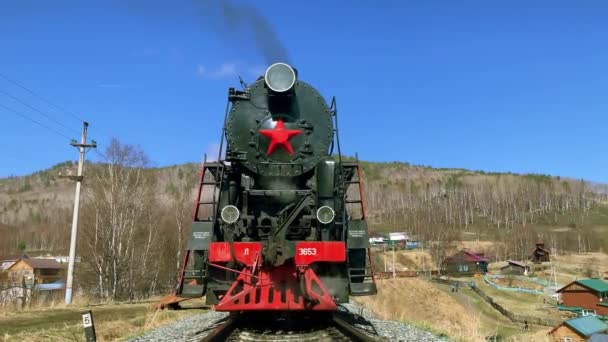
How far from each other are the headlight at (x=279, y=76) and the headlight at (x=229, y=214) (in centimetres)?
243

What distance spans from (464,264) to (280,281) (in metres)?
81.5

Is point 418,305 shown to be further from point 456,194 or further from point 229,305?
point 456,194

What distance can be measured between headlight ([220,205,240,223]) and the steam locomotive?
0.02m

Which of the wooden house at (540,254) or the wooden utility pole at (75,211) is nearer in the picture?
the wooden utility pole at (75,211)

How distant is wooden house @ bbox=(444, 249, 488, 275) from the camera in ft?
268

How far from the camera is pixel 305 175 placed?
9.22 metres

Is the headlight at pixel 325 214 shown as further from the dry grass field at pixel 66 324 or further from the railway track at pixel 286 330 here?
the dry grass field at pixel 66 324

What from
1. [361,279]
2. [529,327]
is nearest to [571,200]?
[529,327]

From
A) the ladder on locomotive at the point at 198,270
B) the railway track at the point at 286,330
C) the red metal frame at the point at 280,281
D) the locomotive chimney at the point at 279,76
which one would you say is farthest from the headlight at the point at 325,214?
the locomotive chimney at the point at 279,76

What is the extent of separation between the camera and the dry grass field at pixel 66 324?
926cm

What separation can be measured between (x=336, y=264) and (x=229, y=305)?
2.20 metres

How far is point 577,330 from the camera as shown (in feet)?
89.4

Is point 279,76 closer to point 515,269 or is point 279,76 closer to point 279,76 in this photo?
point 279,76

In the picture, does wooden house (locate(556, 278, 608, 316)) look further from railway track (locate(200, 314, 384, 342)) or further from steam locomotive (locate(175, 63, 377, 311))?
railway track (locate(200, 314, 384, 342))
